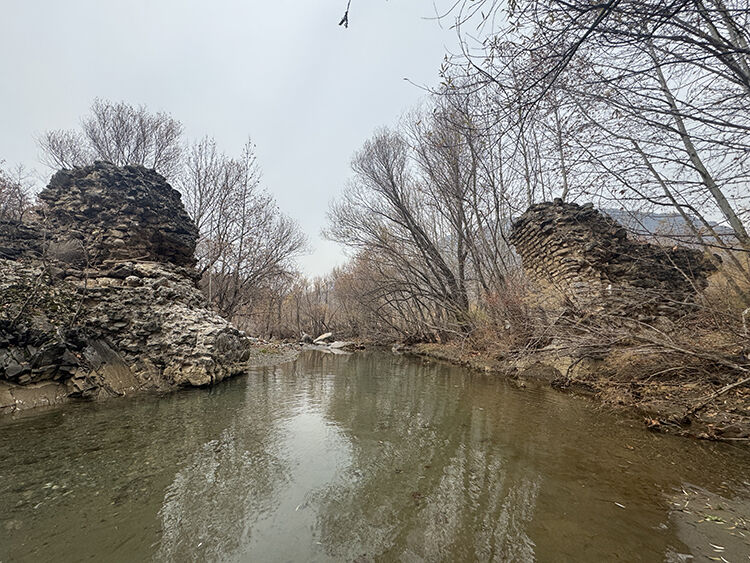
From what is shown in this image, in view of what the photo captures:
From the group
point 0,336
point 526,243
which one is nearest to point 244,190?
point 0,336

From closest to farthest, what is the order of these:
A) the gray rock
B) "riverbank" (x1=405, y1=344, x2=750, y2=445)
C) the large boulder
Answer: "riverbank" (x1=405, y1=344, x2=750, y2=445) → the large boulder → the gray rock

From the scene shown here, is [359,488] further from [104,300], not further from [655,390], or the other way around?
[104,300]

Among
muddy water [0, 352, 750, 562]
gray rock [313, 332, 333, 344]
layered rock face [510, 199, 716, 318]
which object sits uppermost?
layered rock face [510, 199, 716, 318]

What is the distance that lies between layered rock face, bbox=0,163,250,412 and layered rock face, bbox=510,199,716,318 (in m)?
9.21

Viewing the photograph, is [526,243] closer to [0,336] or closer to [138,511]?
[138,511]

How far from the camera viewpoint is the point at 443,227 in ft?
57.4

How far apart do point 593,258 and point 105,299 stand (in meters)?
11.9

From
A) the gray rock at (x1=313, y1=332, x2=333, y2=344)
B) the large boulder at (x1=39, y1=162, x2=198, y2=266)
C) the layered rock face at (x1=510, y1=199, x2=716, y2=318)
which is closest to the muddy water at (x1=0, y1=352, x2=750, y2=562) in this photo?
the large boulder at (x1=39, y1=162, x2=198, y2=266)

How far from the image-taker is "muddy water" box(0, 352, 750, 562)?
6.56ft

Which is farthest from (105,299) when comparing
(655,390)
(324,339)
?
(324,339)

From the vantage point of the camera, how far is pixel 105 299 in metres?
6.32

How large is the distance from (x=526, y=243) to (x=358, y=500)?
9847 mm

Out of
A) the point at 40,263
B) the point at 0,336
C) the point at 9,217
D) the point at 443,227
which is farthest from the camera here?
the point at 443,227

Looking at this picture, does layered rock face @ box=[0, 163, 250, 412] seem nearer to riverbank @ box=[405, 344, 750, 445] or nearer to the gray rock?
riverbank @ box=[405, 344, 750, 445]
